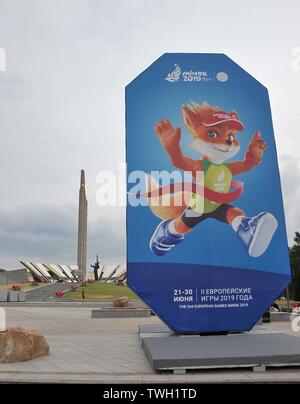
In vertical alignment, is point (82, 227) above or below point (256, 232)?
above

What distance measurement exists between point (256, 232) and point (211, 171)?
244 cm

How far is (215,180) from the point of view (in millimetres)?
13102

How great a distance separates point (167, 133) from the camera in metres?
13.3

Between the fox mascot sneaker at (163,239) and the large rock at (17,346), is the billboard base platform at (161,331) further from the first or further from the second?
the large rock at (17,346)

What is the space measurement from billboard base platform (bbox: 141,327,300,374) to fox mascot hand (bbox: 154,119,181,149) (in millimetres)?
6206

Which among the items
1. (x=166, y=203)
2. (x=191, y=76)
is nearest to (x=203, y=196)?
(x=166, y=203)

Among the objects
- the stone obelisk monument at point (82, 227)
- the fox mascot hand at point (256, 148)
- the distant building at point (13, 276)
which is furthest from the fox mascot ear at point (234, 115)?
the distant building at point (13, 276)

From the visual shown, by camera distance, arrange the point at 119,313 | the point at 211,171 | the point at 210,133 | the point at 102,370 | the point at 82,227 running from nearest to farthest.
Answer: the point at 102,370 → the point at 211,171 → the point at 210,133 → the point at 119,313 → the point at 82,227

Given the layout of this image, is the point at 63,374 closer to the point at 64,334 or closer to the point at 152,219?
the point at 152,219

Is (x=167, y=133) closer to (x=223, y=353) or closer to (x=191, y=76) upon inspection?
(x=191, y=76)

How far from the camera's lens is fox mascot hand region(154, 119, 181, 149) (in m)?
13.2

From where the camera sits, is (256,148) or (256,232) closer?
(256,232)

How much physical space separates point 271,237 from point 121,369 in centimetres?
671
